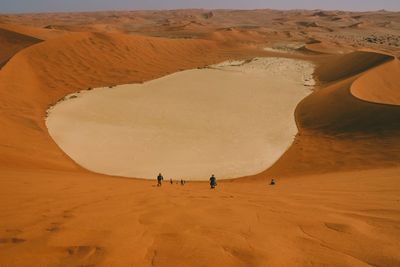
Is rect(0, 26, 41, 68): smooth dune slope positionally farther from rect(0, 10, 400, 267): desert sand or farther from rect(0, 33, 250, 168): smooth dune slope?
rect(0, 10, 400, 267): desert sand

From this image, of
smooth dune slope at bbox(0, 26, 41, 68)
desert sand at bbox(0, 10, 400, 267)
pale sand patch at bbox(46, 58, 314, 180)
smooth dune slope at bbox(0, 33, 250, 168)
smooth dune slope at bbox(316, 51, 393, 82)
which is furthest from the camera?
smooth dune slope at bbox(0, 26, 41, 68)

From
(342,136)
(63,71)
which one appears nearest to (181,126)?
(342,136)

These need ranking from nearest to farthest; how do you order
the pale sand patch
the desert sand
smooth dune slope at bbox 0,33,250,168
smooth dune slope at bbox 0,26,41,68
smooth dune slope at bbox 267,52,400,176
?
the desert sand, smooth dune slope at bbox 267,52,400,176, smooth dune slope at bbox 0,33,250,168, the pale sand patch, smooth dune slope at bbox 0,26,41,68

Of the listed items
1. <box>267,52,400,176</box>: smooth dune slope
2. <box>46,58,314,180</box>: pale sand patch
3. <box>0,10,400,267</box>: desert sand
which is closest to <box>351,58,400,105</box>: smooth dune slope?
<box>267,52,400,176</box>: smooth dune slope

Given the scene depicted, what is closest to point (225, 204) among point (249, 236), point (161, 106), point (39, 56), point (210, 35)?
point (249, 236)

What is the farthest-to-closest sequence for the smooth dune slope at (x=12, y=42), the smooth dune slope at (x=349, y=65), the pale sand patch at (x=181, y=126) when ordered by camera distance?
the smooth dune slope at (x=12, y=42) < the smooth dune slope at (x=349, y=65) < the pale sand patch at (x=181, y=126)

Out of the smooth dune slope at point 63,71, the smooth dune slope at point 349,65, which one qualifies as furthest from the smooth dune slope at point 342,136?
the smooth dune slope at point 63,71

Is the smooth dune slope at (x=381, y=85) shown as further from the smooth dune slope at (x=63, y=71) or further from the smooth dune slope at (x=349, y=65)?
the smooth dune slope at (x=63, y=71)

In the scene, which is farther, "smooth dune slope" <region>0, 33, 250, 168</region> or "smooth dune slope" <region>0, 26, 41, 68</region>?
"smooth dune slope" <region>0, 26, 41, 68</region>
